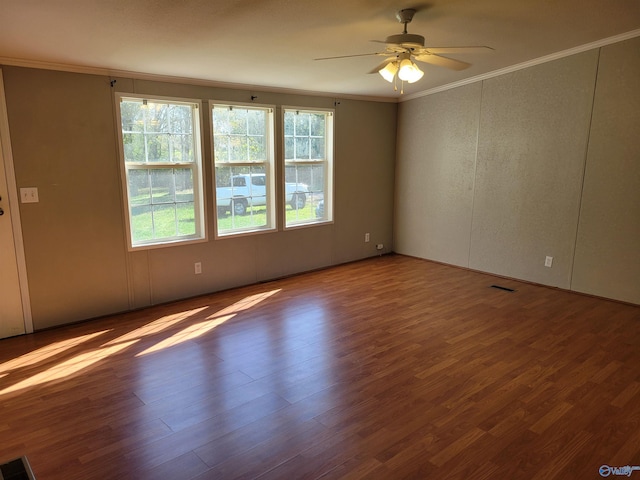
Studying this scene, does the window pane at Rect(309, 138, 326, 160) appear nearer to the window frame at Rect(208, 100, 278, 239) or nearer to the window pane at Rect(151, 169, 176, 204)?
the window frame at Rect(208, 100, 278, 239)

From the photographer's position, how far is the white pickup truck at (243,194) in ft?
15.2

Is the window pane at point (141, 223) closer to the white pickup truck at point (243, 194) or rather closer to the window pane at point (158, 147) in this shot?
the window pane at point (158, 147)

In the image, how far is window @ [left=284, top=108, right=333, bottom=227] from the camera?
5095 millimetres

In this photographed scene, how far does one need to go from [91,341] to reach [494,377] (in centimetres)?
314

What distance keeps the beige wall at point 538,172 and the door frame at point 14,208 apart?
185 inches

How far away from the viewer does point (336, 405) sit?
2.45 m

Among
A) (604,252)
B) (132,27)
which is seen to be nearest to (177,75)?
(132,27)

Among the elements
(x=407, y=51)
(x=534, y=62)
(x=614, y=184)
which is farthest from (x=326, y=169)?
(x=614, y=184)

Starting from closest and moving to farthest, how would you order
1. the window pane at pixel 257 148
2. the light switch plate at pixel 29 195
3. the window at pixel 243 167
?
the light switch plate at pixel 29 195, the window at pixel 243 167, the window pane at pixel 257 148

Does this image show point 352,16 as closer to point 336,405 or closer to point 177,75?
point 177,75

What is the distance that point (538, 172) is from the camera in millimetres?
4562

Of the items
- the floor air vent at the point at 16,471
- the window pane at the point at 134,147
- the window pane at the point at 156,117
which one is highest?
the window pane at the point at 156,117

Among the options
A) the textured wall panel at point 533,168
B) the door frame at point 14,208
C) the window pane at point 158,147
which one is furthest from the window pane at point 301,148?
Result: the door frame at point 14,208

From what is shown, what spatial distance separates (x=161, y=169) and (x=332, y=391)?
9.28ft
